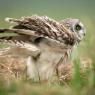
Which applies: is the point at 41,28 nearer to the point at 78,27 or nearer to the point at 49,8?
the point at 78,27

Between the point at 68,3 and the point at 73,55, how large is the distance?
15936 millimetres

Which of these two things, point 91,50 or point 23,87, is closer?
point 23,87

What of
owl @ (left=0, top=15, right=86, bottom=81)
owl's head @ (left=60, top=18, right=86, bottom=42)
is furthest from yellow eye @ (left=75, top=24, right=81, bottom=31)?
owl @ (left=0, top=15, right=86, bottom=81)

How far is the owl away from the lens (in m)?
6.99

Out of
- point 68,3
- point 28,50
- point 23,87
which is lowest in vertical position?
point 23,87

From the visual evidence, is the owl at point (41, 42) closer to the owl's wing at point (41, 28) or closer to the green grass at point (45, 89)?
the owl's wing at point (41, 28)

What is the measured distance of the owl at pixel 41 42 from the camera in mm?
6992

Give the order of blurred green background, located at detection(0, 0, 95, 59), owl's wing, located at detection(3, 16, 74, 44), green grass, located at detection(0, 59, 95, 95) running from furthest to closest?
blurred green background, located at detection(0, 0, 95, 59), owl's wing, located at detection(3, 16, 74, 44), green grass, located at detection(0, 59, 95, 95)

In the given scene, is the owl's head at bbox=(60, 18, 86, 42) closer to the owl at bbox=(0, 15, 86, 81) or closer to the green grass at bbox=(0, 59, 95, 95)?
the owl at bbox=(0, 15, 86, 81)

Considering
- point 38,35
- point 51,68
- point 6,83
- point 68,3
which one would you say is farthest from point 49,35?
point 68,3

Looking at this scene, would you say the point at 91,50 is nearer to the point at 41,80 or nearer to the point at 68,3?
the point at 41,80

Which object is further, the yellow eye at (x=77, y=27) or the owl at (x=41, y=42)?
the yellow eye at (x=77, y=27)

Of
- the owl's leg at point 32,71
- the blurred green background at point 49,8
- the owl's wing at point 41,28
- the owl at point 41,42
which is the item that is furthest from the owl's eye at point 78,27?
the blurred green background at point 49,8

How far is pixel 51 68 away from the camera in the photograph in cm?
752
